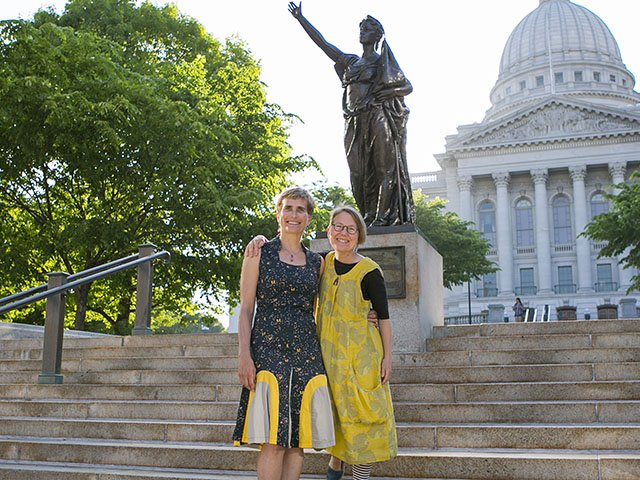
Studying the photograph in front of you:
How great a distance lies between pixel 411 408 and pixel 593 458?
1785mm

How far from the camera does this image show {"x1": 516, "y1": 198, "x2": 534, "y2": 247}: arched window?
2680 inches

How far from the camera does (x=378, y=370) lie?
173 inches

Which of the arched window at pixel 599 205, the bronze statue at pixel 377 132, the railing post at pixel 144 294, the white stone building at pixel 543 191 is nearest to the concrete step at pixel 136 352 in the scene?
the railing post at pixel 144 294

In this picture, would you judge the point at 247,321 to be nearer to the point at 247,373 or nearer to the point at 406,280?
the point at 247,373

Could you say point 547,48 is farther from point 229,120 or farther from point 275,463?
point 275,463

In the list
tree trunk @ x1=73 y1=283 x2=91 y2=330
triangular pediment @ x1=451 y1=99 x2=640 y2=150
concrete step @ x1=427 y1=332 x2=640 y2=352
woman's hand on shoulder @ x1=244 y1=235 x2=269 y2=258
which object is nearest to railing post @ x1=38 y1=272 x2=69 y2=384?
concrete step @ x1=427 y1=332 x2=640 y2=352

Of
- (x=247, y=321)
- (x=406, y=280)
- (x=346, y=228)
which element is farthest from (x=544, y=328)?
(x=247, y=321)

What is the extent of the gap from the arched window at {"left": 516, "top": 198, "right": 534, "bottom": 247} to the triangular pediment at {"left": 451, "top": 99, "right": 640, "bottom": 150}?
6.12 m

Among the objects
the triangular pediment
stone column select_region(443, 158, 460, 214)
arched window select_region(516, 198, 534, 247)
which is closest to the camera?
the triangular pediment

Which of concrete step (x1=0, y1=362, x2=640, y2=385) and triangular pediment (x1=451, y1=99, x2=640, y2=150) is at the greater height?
triangular pediment (x1=451, y1=99, x2=640, y2=150)

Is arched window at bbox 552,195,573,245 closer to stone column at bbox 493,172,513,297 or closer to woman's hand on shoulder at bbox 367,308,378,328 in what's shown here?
stone column at bbox 493,172,513,297

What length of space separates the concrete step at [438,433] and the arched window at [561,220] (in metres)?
64.5

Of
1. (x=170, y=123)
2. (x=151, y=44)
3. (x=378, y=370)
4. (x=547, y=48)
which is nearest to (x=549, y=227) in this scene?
(x=547, y=48)

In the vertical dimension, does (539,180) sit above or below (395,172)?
above
